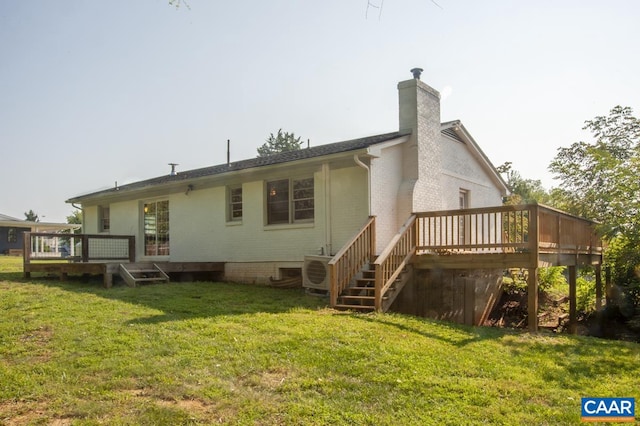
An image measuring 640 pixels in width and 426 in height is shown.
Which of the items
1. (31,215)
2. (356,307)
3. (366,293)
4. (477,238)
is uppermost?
(31,215)

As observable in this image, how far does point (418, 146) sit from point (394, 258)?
131 inches

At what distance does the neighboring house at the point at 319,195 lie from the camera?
37.1ft

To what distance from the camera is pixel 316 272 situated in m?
10.5

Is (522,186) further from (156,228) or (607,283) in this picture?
(156,228)

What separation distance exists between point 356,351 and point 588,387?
252 cm

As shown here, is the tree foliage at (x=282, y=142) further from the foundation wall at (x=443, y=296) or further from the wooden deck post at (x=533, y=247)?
the wooden deck post at (x=533, y=247)

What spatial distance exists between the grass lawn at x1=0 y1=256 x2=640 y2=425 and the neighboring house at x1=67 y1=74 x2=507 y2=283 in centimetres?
362

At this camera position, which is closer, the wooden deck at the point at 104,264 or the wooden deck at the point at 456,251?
the wooden deck at the point at 456,251

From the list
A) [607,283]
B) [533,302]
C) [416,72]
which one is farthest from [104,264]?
[607,283]

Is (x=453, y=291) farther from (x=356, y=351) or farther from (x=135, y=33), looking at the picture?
(x=135, y=33)

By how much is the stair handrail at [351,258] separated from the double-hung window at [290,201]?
6.83 ft

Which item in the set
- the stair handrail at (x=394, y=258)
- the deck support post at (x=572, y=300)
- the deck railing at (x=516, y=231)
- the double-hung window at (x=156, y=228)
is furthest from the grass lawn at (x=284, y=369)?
the double-hung window at (x=156, y=228)

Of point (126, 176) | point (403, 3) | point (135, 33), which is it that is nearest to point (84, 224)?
point (126, 176)

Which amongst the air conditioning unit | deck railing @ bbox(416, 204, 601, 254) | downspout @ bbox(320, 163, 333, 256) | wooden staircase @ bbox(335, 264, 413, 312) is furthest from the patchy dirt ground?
the air conditioning unit
